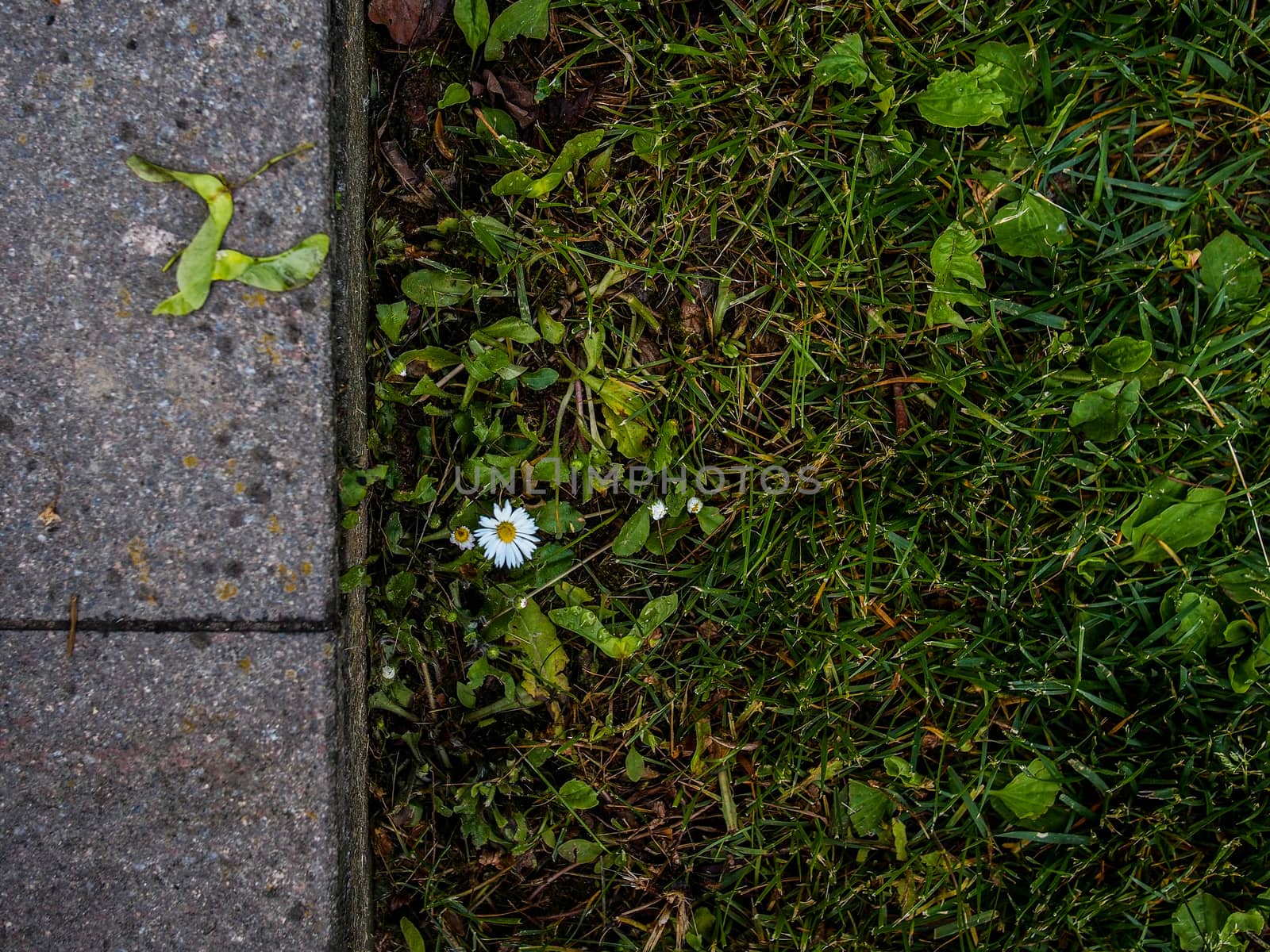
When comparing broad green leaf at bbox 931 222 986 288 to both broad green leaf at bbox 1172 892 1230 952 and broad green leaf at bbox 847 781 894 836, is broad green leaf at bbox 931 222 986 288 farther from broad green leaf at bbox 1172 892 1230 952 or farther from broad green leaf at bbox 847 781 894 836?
broad green leaf at bbox 1172 892 1230 952

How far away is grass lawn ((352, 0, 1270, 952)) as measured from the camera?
171cm

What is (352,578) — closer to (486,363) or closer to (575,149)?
(486,363)

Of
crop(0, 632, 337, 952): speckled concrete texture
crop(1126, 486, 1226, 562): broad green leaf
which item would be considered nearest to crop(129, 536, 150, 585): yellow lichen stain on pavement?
crop(0, 632, 337, 952): speckled concrete texture

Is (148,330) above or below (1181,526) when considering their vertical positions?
above

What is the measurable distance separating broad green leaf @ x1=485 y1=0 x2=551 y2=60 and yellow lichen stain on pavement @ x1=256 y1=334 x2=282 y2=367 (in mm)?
754

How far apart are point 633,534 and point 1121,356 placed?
1096 millimetres

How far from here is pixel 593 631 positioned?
166 cm

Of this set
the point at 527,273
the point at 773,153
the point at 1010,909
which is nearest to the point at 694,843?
the point at 1010,909

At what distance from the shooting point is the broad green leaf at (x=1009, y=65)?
5.64 ft

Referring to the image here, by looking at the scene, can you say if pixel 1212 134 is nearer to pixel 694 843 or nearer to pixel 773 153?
pixel 773 153

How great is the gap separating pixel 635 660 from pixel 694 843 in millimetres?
411

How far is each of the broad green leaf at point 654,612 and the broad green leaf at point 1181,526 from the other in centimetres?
100

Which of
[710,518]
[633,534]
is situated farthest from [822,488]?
[633,534]

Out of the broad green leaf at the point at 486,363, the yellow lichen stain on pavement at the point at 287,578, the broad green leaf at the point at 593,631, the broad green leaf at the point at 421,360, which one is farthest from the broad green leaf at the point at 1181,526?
the yellow lichen stain on pavement at the point at 287,578
